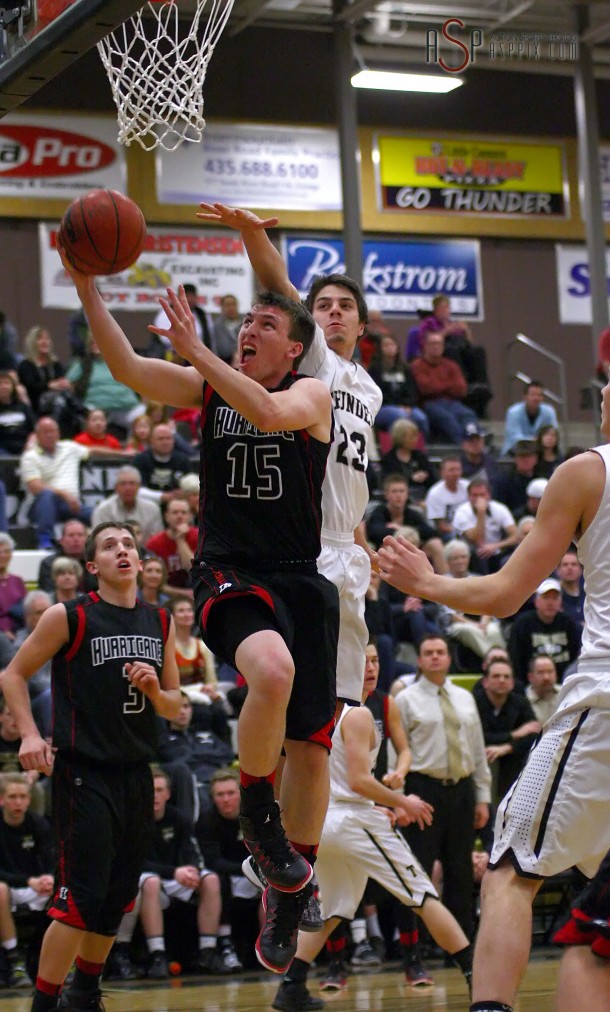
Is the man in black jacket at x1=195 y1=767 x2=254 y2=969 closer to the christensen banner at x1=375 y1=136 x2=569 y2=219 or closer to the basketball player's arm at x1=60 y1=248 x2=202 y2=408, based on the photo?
the basketball player's arm at x1=60 y1=248 x2=202 y2=408

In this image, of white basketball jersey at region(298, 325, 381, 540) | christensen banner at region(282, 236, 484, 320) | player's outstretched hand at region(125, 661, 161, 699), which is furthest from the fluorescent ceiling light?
player's outstretched hand at region(125, 661, 161, 699)

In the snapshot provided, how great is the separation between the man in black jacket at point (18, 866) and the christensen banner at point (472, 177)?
14.4 meters

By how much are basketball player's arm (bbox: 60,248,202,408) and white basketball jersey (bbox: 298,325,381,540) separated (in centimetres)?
63

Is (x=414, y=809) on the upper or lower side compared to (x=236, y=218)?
lower

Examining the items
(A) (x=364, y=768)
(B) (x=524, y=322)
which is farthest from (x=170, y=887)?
(B) (x=524, y=322)

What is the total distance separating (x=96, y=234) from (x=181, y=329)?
815 mm

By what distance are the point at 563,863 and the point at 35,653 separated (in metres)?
2.96

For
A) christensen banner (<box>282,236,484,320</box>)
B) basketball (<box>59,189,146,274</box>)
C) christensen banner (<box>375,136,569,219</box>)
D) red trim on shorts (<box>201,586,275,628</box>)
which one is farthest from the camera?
christensen banner (<box>375,136,569,219</box>)

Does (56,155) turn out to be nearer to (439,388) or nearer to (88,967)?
(439,388)

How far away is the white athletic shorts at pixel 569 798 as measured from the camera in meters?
4.23

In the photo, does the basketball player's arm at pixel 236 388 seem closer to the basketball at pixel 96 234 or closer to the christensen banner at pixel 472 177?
the basketball at pixel 96 234

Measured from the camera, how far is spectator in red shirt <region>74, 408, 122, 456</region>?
13.4 m

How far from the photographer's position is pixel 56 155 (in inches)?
780

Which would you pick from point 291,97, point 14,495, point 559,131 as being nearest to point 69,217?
point 14,495
